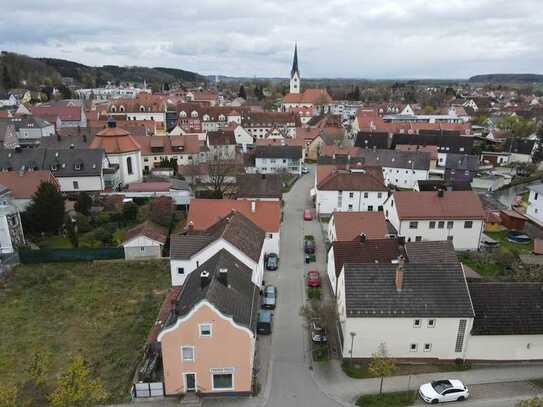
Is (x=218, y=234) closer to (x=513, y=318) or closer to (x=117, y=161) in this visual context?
(x=513, y=318)

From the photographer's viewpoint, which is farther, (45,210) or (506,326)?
(45,210)

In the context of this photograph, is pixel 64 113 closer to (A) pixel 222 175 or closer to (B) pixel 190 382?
(A) pixel 222 175

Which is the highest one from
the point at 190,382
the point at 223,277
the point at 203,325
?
the point at 223,277

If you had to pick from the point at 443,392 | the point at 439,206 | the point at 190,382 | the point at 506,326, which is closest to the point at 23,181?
the point at 190,382

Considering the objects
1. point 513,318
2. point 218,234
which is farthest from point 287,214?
point 513,318

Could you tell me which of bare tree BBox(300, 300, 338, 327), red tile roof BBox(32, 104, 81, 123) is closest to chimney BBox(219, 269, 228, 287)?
bare tree BBox(300, 300, 338, 327)

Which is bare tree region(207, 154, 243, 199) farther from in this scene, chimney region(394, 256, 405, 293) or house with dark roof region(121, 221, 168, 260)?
chimney region(394, 256, 405, 293)
